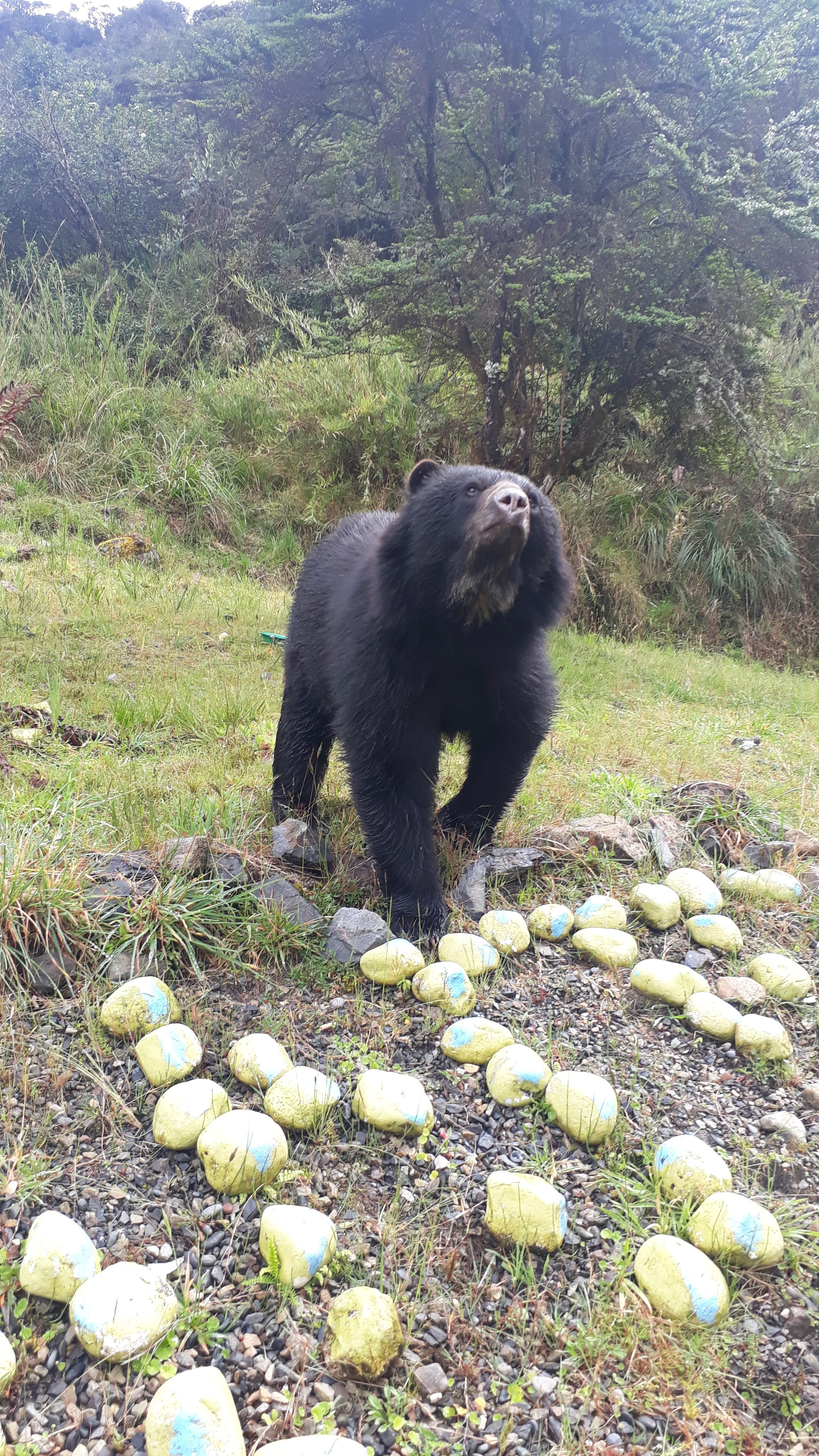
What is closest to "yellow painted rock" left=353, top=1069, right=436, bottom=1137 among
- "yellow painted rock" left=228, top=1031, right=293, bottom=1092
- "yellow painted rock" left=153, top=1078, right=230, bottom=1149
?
"yellow painted rock" left=228, top=1031, right=293, bottom=1092

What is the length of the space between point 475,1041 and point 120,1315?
920 millimetres

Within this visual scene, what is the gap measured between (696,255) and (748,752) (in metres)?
4.99

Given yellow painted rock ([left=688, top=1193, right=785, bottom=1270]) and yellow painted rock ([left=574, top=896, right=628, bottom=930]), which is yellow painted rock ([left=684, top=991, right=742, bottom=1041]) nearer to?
yellow painted rock ([left=574, top=896, right=628, bottom=930])

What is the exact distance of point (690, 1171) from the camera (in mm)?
1680

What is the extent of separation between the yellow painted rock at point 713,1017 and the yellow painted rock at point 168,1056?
117 centimetres

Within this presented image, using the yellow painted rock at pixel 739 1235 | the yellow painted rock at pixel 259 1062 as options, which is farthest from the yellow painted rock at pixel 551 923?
the yellow painted rock at pixel 739 1235

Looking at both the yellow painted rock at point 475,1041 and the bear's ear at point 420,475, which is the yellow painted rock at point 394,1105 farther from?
the bear's ear at point 420,475

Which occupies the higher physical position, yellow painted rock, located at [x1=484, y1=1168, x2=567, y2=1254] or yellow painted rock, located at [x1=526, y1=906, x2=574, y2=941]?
yellow painted rock, located at [x1=484, y1=1168, x2=567, y2=1254]

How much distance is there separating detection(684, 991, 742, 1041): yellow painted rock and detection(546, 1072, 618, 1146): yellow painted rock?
41cm

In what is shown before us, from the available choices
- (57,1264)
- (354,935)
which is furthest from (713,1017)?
(57,1264)

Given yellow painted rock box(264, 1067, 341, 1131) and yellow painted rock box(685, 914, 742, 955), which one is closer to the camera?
yellow painted rock box(264, 1067, 341, 1131)

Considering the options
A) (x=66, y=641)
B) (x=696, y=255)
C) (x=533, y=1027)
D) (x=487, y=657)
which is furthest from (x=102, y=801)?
(x=696, y=255)

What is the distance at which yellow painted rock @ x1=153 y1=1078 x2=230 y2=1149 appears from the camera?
69.6 inches

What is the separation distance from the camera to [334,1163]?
1793 millimetres
